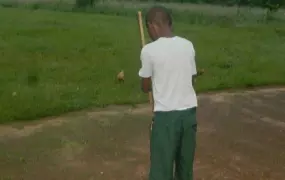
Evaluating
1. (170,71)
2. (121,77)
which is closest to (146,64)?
(170,71)

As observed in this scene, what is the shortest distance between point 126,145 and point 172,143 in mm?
1835

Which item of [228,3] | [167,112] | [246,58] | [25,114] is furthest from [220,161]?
[228,3]

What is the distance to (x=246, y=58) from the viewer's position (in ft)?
32.5

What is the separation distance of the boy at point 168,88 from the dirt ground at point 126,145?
1.09m

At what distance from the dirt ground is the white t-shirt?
1326mm

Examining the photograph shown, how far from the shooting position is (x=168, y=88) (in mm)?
3461

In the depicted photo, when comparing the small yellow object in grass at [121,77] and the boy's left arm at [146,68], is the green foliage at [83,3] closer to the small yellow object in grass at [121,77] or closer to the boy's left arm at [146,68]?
the small yellow object in grass at [121,77]

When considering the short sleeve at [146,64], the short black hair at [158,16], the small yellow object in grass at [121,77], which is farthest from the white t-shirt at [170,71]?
the small yellow object in grass at [121,77]

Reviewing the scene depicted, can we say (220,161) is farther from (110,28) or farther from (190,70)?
(110,28)

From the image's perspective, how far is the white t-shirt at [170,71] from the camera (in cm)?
342

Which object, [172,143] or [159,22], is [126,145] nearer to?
[172,143]

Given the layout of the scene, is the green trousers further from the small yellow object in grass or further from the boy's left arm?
the small yellow object in grass

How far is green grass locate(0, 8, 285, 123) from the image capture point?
689 cm

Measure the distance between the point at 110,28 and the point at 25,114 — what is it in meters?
6.03
